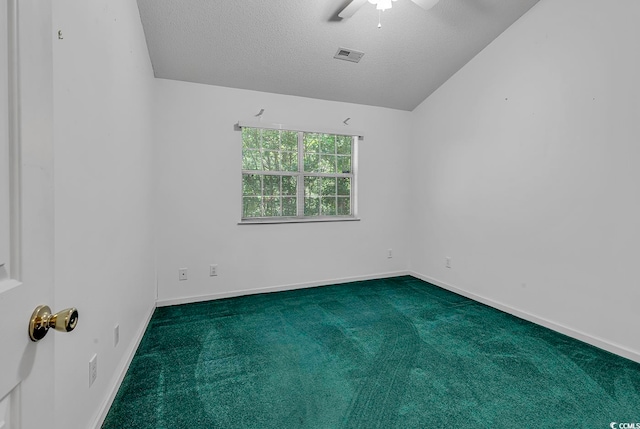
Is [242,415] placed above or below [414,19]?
below

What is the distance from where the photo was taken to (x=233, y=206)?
3430 mm

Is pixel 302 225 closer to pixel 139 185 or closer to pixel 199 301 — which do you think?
pixel 199 301

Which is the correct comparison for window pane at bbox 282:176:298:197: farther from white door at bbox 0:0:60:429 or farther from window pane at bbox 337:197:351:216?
white door at bbox 0:0:60:429

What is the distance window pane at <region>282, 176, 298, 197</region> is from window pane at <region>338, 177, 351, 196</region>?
628mm

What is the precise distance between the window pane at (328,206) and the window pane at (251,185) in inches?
33.9

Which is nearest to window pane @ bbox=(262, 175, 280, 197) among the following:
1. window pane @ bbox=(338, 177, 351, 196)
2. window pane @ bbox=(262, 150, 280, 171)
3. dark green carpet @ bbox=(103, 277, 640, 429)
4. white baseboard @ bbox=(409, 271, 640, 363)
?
window pane @ bbox=(262, 150, 280, 171)

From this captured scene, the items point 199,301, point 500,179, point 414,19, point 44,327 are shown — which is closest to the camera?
point 44,327

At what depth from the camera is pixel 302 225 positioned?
3.77m

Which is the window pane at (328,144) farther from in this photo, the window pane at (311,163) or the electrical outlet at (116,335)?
the electrical outlet at (116,335)

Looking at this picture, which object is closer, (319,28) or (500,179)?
(319,28)

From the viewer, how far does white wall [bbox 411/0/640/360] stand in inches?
85.9

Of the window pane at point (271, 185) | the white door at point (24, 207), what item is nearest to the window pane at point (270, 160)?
the window pane at point (271, 185)

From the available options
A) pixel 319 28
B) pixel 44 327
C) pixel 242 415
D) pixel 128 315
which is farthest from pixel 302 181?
pixel 44 327

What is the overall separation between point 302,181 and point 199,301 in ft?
6.04
